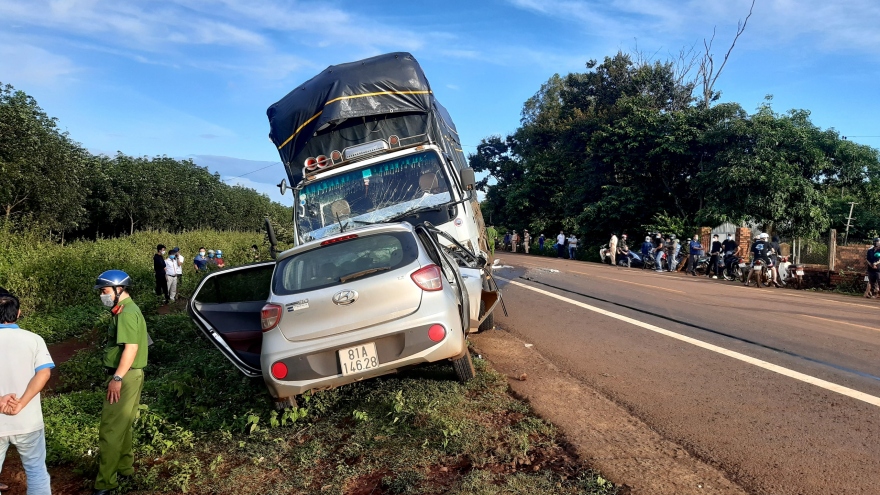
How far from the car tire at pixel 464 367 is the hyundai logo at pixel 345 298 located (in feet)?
3.88

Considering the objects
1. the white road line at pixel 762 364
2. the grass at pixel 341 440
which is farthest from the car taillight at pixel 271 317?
the white road line at pixel 762 364

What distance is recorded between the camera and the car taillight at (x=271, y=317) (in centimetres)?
504

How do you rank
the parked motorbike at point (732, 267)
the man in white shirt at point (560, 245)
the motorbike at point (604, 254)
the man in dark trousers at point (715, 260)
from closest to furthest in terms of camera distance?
the parked motorbike at point (732, 267) < the man in dark trousers at point (715, 260) < the motorbike at point (604, 254) < the man in white shirt at point (560, 245)

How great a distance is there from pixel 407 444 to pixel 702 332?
558 centimetres

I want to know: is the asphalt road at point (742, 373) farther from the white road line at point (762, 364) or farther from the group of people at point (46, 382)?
the group of people at point (46, 382)

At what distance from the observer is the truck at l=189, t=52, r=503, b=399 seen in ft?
28.4

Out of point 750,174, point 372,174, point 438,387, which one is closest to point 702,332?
point 438,387

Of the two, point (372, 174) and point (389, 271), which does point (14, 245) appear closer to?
point (372, 174)

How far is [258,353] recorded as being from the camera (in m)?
5.89

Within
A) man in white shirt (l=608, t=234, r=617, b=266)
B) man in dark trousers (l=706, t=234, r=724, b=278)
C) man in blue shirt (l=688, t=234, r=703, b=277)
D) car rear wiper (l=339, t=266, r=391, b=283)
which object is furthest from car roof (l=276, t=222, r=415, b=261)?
man in white shirt (l=608, t=234, r=617, b=266)

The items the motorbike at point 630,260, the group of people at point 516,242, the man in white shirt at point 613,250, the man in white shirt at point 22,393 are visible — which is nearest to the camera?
the man in white shirt at point 22,393

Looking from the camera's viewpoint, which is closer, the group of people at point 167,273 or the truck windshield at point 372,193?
the truck windshield at point 372,193

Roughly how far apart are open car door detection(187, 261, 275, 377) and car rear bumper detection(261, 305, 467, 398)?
58 cm

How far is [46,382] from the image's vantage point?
433cm
